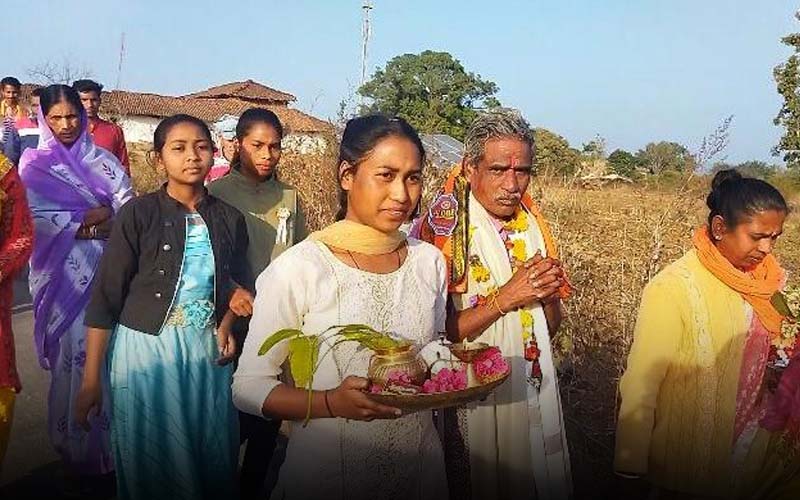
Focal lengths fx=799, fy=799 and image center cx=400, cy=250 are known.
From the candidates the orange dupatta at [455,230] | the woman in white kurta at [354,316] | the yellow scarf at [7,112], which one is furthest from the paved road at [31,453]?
the yellow scarf at [7,112]

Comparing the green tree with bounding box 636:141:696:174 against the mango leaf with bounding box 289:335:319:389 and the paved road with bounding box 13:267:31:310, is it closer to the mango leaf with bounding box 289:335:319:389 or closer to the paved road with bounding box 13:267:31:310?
the mango leaf with bounding box 289:335:319:389

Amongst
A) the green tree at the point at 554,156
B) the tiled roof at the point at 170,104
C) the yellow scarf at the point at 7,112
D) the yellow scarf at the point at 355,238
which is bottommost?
the yellow scarf at the point at 355,238

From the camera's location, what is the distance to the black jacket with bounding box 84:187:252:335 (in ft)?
10.7

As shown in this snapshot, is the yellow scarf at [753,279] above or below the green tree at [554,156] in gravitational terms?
below

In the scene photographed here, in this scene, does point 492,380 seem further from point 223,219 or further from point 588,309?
point 588,309

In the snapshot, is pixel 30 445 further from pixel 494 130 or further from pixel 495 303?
pixel 494 130

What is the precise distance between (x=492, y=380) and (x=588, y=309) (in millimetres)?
3165

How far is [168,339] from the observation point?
132 inches

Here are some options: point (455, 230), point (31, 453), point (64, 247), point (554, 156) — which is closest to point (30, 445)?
point (31, 453)

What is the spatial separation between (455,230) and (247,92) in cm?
4688

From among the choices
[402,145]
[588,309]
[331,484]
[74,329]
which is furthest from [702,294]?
[74,329]

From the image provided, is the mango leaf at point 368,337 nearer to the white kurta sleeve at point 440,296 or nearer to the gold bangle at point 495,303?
the white kurta sleeve at point 440,296

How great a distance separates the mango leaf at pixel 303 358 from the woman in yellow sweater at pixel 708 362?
1.33 m

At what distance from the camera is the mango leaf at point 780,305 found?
2980mm
